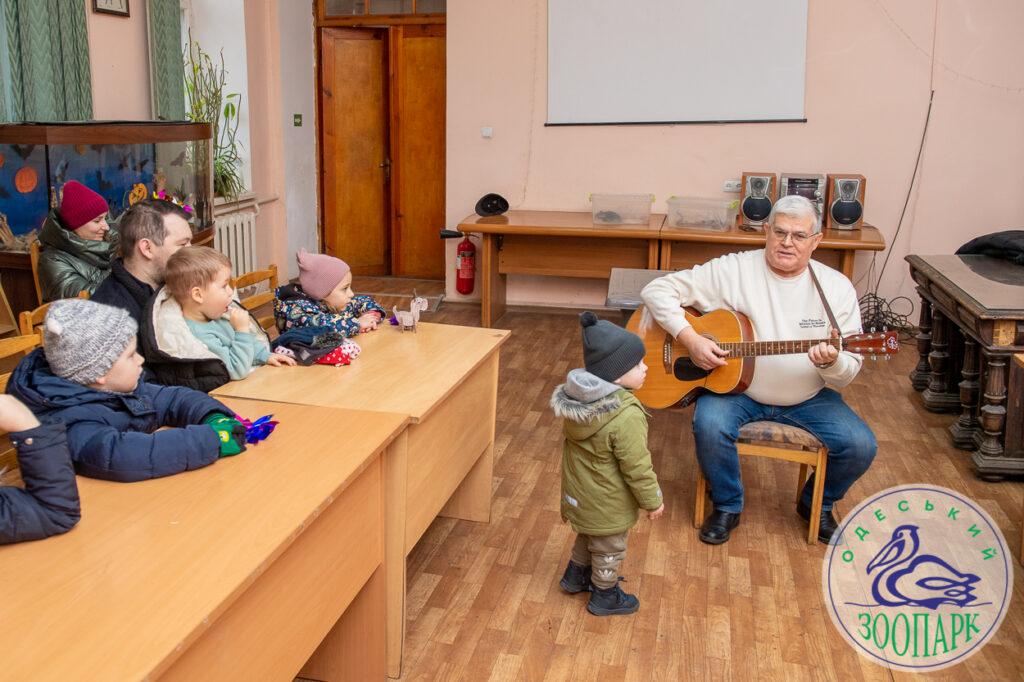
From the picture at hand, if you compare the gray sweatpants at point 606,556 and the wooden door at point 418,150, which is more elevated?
the wooden door at point 418,150

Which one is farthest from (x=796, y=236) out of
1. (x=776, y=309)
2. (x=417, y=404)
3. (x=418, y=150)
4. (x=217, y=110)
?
(x=418, y=150)

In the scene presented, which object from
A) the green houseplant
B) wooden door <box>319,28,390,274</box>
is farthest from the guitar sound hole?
wooden door <box>319,28,390,274</box>

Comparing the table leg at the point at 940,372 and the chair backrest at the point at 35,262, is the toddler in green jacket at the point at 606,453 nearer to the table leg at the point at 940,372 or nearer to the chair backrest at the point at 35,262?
the chair backrest at the point at 35,262

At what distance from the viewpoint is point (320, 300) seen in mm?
3125

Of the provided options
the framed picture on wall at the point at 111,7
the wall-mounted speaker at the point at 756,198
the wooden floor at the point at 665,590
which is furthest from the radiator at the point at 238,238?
the wall-mounted speaker at the point at 756,198

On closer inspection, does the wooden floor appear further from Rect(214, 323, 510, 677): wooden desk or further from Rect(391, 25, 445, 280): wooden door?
Rect(391, 25, 445, 280): wooden door

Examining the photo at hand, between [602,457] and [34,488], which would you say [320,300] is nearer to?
[602,457]

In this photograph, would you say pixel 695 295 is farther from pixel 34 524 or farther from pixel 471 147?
pixel 471 147

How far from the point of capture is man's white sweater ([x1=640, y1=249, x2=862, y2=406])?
311cm

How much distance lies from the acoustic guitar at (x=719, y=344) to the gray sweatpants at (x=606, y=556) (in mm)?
721

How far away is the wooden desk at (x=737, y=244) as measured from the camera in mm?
5566

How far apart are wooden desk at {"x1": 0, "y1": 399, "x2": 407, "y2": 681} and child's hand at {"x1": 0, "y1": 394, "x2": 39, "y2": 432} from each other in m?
0.20

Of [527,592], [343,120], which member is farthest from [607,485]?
[343,120]

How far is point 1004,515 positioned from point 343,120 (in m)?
5.80
